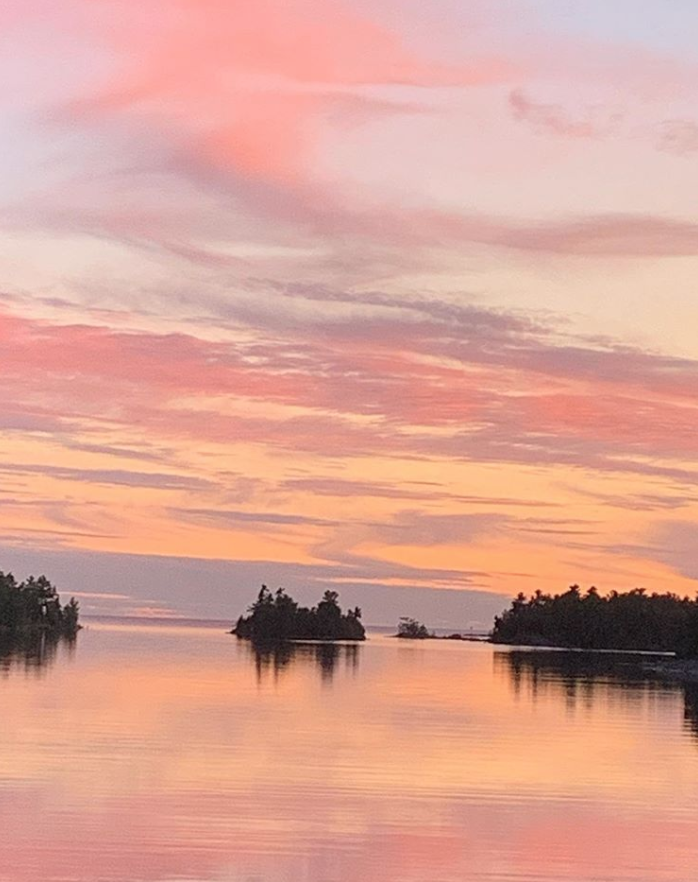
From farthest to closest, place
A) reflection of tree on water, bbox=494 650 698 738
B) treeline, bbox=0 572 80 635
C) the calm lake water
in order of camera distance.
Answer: treeline, bbox=0 572 80 635 → reflection of tree on water, bbox=494 650 698 738 → the calm lake water

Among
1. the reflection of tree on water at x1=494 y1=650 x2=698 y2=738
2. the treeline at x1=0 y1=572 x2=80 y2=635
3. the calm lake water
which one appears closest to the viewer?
the calm lake water

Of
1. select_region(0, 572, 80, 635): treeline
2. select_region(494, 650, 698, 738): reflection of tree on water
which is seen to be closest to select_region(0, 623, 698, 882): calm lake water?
select_region(494, 650, 698, 738): reflection of tree on water

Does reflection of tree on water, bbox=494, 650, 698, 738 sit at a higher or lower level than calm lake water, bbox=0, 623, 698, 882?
higher

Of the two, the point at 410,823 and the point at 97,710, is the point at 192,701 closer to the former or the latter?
the point at 97,710

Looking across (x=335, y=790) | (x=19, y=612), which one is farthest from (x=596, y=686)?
(x=19, y=612)

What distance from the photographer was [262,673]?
84.0 m

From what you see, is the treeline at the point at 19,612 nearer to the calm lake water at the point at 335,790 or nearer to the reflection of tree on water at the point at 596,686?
the reflection of tree on water at the point at 596,686

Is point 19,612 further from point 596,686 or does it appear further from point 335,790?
point 335,790

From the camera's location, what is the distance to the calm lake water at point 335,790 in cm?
2130

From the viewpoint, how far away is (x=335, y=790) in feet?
94.1

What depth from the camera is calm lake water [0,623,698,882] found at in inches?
838

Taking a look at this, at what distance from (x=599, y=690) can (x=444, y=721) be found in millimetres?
30431

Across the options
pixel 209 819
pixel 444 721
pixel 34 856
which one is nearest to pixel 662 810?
pixel 209 819

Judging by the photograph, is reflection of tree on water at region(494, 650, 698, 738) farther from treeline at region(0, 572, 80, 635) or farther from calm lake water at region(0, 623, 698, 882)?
treeline at region(0, 572, 80, 635)
